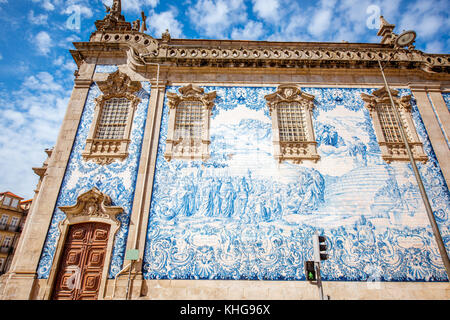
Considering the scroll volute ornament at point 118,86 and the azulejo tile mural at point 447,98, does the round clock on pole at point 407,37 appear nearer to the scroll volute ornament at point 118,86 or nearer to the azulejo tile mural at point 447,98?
the azulejo tile mural at point 447,98

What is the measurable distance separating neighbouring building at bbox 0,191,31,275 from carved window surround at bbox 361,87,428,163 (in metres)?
36.2

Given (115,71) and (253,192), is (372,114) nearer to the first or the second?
(253,192)

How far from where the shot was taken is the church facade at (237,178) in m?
7.35

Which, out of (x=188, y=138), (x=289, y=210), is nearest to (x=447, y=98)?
(x=289, y=210)

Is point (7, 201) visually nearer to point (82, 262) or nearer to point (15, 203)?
point (15, 203)

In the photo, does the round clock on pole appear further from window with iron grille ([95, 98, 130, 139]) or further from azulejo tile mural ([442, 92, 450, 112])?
window with iron grille ([95, 98, 130, 139])

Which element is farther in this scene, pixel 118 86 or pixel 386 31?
pixel 386 31

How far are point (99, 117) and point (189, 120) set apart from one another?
11.0ft

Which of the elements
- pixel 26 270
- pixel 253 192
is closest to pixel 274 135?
pixel 253 192

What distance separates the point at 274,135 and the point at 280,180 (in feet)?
5.71

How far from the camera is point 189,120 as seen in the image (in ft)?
31.7

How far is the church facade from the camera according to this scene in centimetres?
735

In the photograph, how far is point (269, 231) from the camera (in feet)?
25.9

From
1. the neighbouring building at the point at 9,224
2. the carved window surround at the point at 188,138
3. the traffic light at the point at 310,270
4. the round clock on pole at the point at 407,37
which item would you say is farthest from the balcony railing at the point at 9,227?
the round clock on pole at the point at 407,37
